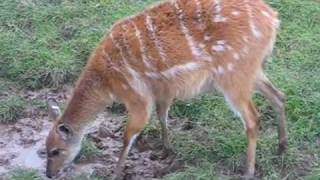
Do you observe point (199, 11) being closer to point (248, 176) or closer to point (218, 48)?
point (218, 48)

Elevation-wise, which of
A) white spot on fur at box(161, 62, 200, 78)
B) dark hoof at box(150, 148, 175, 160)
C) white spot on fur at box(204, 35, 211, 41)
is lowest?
dark hoof at box(150, 148, 175, 160)

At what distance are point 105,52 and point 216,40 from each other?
703 millimetres

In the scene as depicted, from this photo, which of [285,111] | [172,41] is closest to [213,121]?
[285,111]

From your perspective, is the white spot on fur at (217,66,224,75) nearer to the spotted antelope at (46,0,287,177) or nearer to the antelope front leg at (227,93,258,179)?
the spotted antelope at (46,0,287,177)

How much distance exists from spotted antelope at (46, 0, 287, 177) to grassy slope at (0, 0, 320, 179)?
11.4 inches

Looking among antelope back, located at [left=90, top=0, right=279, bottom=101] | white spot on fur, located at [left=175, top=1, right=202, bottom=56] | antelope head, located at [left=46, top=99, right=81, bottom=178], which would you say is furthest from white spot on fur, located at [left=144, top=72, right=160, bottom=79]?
antelope head, located at [left=46, top=99, right=81, bottom=178]

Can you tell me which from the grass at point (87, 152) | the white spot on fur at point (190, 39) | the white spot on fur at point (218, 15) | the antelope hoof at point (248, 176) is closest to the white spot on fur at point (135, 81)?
the white spot on fur at point (190, 39)

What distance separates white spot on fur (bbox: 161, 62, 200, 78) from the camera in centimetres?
504

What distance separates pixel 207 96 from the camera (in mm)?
5984

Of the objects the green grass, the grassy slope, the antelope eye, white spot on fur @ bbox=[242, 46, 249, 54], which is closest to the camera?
white spot on fur @ bbox=[242, 46, 249, 54]

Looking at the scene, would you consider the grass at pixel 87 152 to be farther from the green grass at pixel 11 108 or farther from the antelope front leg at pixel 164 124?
the green grass at pixel 11 108

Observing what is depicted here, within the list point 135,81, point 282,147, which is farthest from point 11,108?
point 282,147

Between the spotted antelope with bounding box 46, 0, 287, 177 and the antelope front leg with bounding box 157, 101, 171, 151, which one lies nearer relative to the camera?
the spotted antelope with bounding box 46, 0, 287, 177

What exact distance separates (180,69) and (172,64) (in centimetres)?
6
